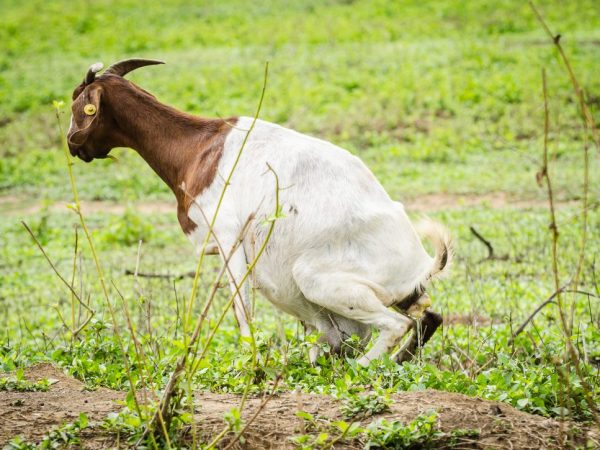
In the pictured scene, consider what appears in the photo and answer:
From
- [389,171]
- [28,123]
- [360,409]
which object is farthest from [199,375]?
[28,123]

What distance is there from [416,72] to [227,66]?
5296mm

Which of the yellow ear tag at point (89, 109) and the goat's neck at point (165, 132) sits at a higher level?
the yellow ear tag at point (89, 109)

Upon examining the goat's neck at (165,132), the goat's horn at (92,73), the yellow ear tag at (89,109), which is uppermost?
the goat's horn at (92,73)

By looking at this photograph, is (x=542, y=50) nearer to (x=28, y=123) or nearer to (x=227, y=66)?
(x=227, y=66)

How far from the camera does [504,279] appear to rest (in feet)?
27.9

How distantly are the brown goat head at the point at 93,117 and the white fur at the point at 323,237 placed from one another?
102cm

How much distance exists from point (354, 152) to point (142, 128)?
10.3 metres

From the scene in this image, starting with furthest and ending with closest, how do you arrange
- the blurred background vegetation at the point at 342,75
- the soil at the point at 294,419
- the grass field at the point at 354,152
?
the blurred background vegetation at the point at 342,75 < the grass field at the point at 354,152 < the soil at the point at 294,419

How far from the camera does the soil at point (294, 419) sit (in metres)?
3.66

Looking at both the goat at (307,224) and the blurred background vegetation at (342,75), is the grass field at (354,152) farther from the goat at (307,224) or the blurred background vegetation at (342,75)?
the goat at (307,224)

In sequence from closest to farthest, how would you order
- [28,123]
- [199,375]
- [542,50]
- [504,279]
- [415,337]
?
[199,375]
[415,337]
[504,279]
[28,123]
[542,50]

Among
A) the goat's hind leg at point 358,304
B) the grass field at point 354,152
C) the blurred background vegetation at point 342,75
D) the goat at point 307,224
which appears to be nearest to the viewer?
the grass field at point 354,152

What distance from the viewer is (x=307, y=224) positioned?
17.3ft

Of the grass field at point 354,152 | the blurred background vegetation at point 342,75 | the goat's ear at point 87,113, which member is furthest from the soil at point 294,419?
the blurred background vegetation at point 342,75
